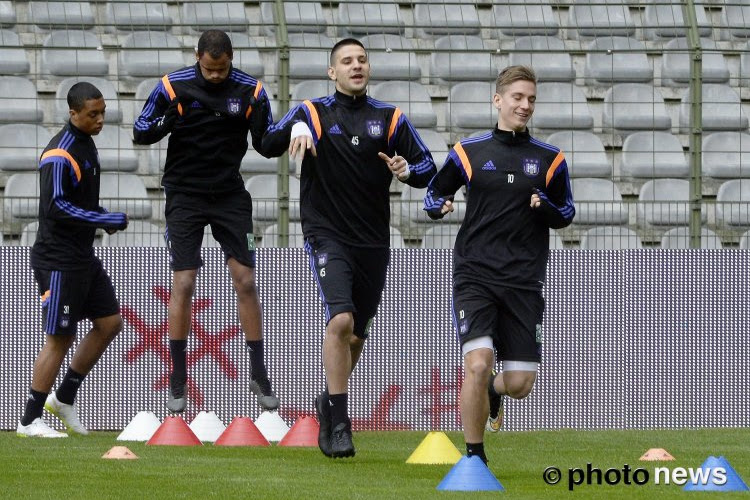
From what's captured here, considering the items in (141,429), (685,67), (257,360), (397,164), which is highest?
(685,67)

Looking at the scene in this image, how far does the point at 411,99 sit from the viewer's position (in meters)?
11.6

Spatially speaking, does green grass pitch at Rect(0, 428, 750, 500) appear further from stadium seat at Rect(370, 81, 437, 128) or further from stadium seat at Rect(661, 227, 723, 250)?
stadium seat at Rect(370, 81, 437, 128)

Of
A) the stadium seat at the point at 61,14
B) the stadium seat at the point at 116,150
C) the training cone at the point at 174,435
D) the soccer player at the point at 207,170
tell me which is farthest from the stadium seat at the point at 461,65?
the training cone at the point at 174,435

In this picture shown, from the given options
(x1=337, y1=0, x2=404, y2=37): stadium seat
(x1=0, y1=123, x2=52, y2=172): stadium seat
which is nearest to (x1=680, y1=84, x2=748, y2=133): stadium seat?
(x1=337, y1=0, x2=404, y2=37): stadium seat

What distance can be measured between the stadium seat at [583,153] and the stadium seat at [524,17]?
1.11 meters

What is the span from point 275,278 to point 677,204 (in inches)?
128

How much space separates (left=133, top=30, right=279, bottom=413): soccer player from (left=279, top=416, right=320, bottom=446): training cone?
26 centimetres

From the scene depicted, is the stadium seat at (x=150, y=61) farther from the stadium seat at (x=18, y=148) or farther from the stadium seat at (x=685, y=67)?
the stadium seat at (x=685, y=67)

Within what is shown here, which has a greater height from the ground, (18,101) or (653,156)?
(18,101)

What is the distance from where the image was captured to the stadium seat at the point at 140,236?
11211 mm

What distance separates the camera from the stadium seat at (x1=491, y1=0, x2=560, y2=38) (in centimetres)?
1247

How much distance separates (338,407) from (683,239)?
15.8 feet

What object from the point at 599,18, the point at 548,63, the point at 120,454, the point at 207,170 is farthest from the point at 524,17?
the point at 120,454

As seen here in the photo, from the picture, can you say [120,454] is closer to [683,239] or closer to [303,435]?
[303,435]
